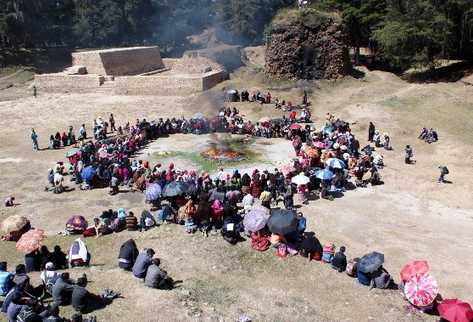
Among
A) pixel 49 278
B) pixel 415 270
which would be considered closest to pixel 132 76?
pixel 49 278

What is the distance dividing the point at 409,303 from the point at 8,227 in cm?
1234

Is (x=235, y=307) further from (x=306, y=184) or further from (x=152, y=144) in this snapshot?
(x=152, y=144)

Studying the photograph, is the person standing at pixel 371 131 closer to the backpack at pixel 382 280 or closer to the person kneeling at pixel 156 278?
the backpack at pixel 382 280

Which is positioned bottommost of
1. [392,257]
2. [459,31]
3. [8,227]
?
[392,257]

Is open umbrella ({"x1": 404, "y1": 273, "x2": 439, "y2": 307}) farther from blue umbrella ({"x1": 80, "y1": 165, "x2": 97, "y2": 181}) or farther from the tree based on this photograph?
the tree

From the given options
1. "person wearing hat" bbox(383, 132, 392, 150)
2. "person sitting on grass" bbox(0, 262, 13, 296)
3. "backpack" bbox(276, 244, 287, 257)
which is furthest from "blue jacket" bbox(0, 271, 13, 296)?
"person wearing hat" bbox(383, 132, 392, 150)

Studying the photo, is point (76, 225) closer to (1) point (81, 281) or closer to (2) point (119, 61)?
(1) point (81, 281)

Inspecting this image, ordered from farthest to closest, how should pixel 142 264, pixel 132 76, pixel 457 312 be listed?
1. pixel 132 76
2. pixel 142 264
3. pixel 457 312

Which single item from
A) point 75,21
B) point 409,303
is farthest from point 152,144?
point 75,21

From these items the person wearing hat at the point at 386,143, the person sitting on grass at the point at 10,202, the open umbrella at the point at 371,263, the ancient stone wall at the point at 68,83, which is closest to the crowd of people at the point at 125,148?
the person sitting on grass at the point at 10,202

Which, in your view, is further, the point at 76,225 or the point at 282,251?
the point at 76,225

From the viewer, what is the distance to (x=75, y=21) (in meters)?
70.4

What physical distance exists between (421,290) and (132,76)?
3447cm

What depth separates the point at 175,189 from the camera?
17.9 m
